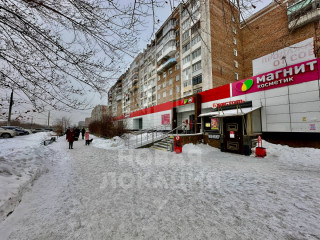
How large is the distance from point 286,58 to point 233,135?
6.51 meters

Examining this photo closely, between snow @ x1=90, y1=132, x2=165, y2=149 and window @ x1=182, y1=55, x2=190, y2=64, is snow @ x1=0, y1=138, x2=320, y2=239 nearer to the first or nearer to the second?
snow @ x1=90, y1=132, x2=165, y2=149

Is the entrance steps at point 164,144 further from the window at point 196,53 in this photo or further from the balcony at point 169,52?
the balcony at point 169,52

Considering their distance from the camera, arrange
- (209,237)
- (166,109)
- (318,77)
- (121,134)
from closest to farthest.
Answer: (209,237), (318,77), (121,134), (166,109)

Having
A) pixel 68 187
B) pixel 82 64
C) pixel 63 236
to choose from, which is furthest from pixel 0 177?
pixel 82 64

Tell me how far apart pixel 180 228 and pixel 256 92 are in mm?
11768

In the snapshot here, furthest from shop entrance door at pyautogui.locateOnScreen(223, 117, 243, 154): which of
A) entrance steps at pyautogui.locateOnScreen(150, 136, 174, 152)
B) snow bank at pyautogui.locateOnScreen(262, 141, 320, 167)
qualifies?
entrance steps at pyautogui.locateOnScreen(150, 136, 174, 152)

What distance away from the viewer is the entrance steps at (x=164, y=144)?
9984mm

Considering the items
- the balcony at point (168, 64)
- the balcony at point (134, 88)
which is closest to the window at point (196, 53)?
the balcony at point (168, 64)

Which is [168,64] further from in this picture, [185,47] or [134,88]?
[134,88]

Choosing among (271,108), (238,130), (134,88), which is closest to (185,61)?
(271,108)

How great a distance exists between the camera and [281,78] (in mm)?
9258

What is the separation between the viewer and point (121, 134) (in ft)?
56.2

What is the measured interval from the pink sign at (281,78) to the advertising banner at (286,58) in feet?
1.20

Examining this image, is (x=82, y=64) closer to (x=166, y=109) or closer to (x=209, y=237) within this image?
(x=209, y=237)
